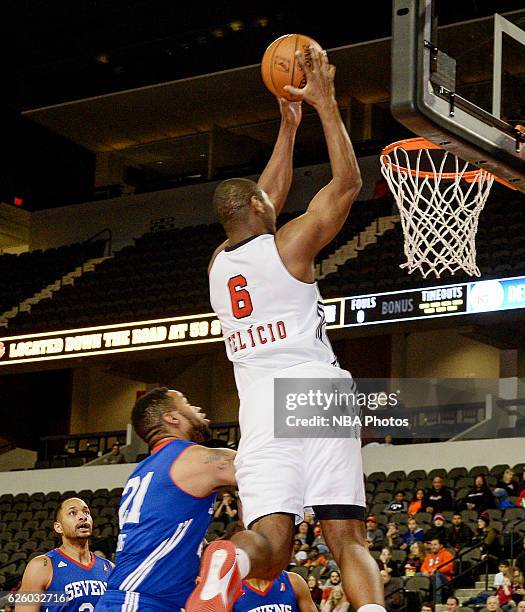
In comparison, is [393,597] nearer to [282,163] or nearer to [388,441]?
[388,441]

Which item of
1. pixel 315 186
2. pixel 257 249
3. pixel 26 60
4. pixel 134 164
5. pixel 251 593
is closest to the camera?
pixel 257 249

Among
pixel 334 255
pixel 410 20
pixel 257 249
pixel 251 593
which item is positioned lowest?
pixel 251 593

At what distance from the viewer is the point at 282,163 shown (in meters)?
5.04

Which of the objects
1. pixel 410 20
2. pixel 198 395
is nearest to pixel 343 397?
pixel 410 20

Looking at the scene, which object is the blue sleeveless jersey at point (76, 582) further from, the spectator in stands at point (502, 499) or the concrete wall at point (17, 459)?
the concrete wall at point (17, 459)

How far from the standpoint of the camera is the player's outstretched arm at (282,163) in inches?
197

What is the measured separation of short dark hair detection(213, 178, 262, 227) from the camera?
177 inches

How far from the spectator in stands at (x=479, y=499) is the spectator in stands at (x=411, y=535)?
0.85 metres

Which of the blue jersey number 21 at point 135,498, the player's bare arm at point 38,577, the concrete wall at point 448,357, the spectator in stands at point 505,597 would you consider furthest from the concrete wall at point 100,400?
the blue jersey number 21 at point 135,498

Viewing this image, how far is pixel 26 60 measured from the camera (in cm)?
2120

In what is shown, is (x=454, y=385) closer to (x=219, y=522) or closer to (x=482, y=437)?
(x=482, y=437)

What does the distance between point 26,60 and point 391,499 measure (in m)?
11.1

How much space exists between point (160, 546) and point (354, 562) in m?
0.87

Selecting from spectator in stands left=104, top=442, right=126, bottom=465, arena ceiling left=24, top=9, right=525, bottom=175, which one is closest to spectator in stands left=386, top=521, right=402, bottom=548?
spectator in stands left=104, top=442, right=126, bottom=465
